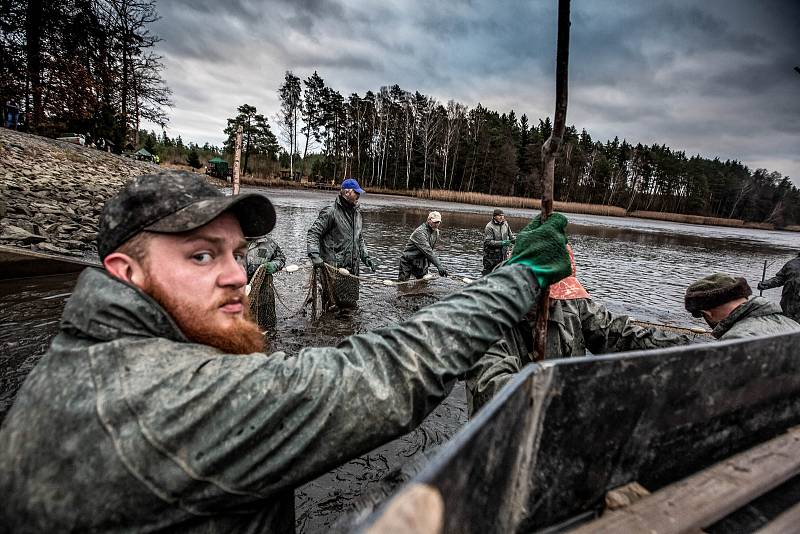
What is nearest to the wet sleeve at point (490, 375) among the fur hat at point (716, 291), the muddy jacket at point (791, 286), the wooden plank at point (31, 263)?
the fur hat at point (716, 291)

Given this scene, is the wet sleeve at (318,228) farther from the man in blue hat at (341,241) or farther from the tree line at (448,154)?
the tree line at (448,154)

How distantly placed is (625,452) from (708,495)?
0.28 metres

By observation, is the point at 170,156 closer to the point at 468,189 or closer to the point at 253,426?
the point at 468,189

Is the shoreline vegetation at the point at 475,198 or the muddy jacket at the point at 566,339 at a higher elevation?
the shoreline vegetation at the point at 475,198

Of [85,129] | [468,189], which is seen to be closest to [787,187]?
[468,189]

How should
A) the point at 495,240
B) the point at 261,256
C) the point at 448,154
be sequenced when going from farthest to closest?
the point at 448,154 < the point at 495,240 < the point at 261,256

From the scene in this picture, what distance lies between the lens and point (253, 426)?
960 mm

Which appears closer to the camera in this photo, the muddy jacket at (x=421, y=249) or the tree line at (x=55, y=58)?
the muddy jacket at (x=421, y=249)

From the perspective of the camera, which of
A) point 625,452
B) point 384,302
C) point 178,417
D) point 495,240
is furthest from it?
point 495,240

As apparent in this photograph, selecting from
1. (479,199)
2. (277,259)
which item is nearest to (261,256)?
(277,259)

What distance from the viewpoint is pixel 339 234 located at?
23.9ft

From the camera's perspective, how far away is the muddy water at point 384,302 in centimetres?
310

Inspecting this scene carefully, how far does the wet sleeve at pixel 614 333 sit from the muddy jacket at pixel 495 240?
744 centimetres

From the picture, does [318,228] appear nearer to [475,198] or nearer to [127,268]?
[127,268]
